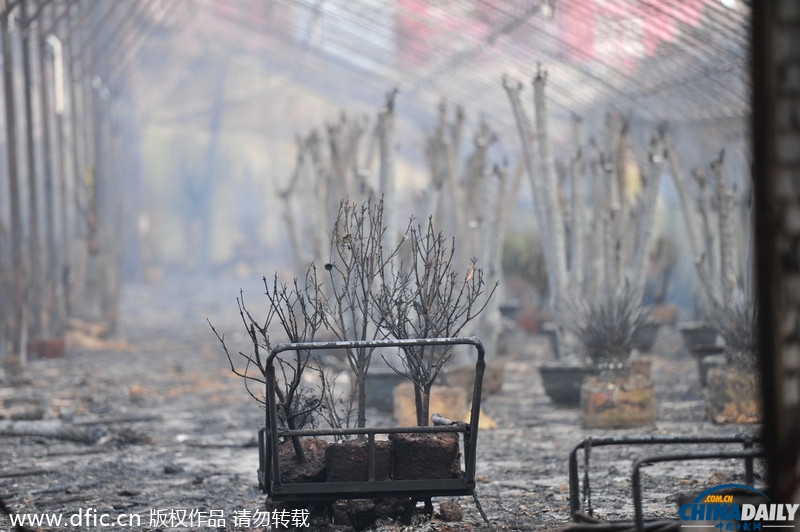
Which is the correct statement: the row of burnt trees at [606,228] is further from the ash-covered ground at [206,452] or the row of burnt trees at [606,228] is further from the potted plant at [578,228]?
the ash-covered ground at [206,452]

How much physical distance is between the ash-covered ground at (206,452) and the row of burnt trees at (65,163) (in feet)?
4.70

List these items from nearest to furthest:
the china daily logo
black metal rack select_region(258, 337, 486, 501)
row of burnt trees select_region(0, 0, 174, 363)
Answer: the china daily logo, black metal rack select_region(258, 337, 486, 501), row of burnt trees select_region(0, 0, 174, 363)

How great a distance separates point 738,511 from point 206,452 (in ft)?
19.1

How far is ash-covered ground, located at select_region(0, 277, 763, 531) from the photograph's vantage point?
628 cm

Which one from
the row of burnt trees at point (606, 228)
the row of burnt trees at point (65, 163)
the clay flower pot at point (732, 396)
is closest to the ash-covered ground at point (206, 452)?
the clay flower pot at point (732, 396)

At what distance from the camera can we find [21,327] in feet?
50.3

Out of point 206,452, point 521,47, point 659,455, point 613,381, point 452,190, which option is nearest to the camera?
point 659,455

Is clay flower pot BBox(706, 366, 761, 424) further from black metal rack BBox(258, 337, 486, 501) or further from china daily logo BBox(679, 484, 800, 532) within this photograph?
black metal rack BBox(258, 337, 486, 501)

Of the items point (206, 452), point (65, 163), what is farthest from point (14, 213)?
point (206, 452)

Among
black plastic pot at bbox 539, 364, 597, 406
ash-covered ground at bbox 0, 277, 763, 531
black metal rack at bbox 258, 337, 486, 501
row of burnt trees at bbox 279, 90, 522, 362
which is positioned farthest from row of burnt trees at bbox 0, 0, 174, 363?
black metal rack at bbox 258, 337, 486, 501

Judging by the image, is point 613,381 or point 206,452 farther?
point 613,381

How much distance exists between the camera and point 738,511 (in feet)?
12.7

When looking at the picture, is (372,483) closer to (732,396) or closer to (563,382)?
(732,396)

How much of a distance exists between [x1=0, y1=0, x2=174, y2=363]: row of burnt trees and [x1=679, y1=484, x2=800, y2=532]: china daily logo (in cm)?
1278
